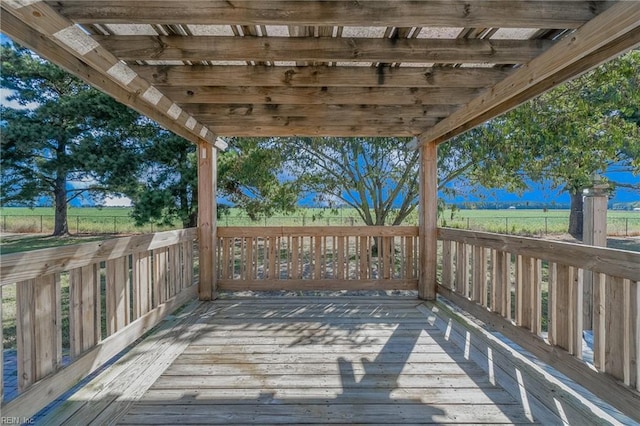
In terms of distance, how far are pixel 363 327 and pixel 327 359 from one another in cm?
75

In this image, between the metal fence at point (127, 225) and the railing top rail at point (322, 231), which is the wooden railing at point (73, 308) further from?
the metal fence at point (127, 225)

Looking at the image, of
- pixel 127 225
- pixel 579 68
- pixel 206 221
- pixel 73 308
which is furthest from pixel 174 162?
pixel 579 68

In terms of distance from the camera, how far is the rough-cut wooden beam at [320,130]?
373 cm

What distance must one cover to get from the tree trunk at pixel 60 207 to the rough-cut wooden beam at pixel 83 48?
7.36 metres

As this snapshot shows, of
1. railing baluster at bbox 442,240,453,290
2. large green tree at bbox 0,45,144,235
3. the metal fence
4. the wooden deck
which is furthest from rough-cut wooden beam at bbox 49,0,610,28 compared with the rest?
the metal fence

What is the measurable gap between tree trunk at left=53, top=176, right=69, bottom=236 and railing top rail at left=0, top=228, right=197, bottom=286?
24.0ft

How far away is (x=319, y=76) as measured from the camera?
8.04 ft

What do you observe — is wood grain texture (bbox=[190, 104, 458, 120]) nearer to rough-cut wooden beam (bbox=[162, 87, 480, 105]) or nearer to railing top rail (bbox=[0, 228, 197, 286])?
rough-cut wooden beam (bbox=[162, 87, 480, 105])

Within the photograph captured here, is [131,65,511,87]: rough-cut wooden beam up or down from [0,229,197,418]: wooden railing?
up

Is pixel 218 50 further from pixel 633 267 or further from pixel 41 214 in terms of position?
pixel 41 214

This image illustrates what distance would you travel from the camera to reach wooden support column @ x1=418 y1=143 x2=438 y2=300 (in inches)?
158

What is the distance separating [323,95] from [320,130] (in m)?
1.02

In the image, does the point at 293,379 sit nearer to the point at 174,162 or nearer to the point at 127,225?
the point at 174,162

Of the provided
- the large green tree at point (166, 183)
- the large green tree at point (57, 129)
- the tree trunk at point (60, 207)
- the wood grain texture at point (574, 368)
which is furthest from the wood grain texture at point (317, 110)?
the tree trunk at point (60, 207)
